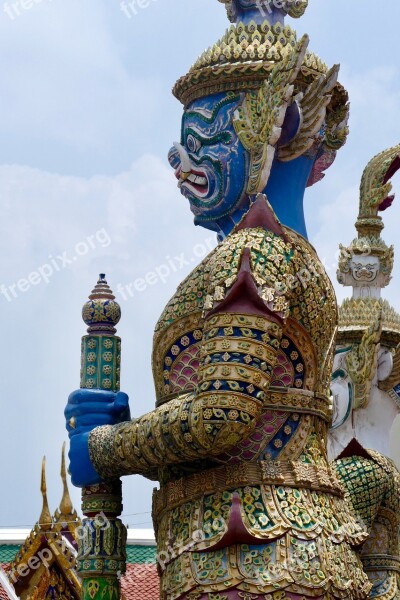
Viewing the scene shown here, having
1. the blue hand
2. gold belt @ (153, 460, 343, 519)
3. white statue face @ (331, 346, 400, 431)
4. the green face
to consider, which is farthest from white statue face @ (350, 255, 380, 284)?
gold belt @ (153, 460, 343, 519)

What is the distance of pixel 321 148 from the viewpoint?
23.3 ft

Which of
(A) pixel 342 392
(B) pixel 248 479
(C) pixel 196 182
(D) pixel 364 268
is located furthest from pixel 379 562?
(D) pixel 364 268

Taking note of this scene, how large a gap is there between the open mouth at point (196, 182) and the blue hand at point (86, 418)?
0.93 metres

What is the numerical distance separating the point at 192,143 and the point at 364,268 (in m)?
2.83

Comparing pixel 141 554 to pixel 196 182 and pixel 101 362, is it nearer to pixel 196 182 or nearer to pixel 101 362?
pixel 101 362

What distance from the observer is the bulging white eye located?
22.6 ft

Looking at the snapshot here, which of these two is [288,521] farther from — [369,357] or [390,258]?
[390,258]

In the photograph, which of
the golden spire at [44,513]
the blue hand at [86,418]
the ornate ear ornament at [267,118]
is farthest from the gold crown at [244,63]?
the golden spire at [44,513]

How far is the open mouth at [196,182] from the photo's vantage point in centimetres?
686

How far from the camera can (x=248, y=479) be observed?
6.31 metres

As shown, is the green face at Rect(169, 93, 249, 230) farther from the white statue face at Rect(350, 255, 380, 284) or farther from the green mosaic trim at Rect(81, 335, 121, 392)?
the white statue face at Rect(350, 255, 380, 284)

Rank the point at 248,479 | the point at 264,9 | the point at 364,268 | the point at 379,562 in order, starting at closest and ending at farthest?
the point at 248,479 < the point at 264,9 < the point at 379,562 < the point at 364,268

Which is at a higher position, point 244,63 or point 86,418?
point 244,63

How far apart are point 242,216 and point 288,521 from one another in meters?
1.33
